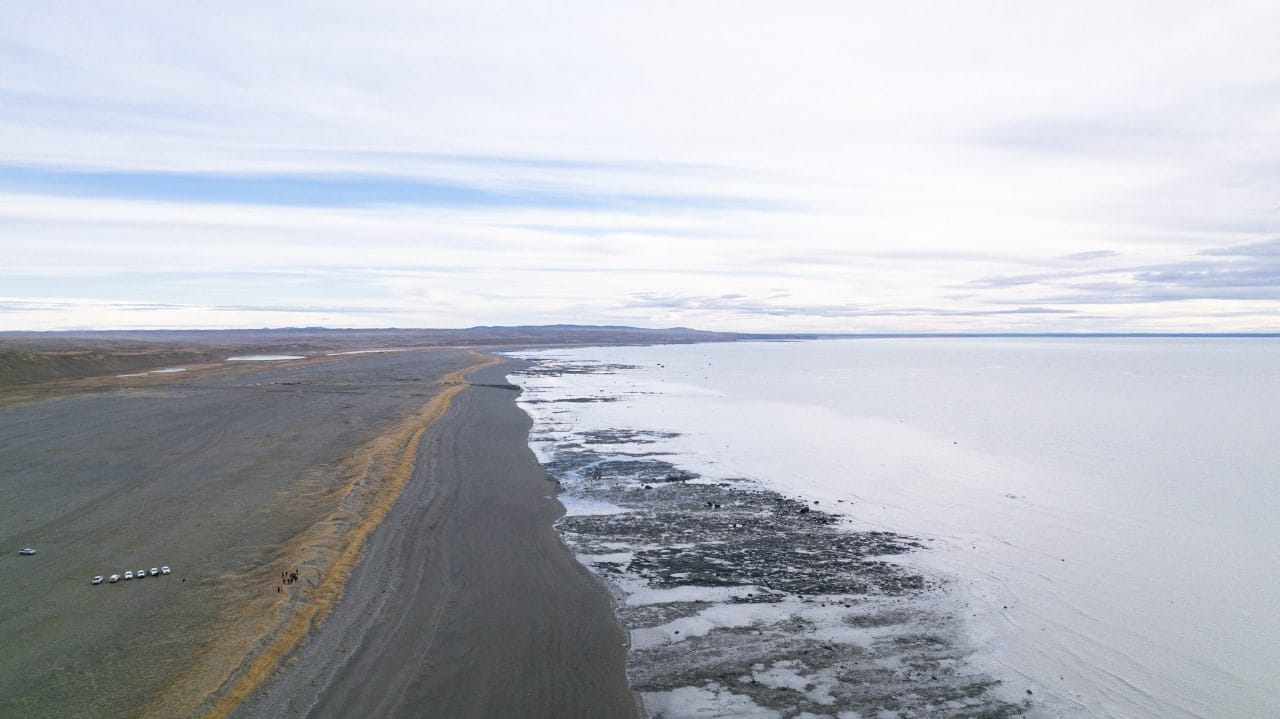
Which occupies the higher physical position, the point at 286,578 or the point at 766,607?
the point at 286,578

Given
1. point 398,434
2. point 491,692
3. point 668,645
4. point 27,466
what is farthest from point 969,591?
point 27,466

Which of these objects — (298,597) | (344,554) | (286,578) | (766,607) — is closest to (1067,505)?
(766,607)

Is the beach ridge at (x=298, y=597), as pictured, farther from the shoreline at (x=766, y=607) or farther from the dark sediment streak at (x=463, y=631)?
the shoreline at (x=766, y=607)

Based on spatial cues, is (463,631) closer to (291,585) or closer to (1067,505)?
(291,585)

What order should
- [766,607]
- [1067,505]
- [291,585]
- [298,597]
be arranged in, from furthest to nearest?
[1067,505] < [766,607] < [291,585] < [298,597]

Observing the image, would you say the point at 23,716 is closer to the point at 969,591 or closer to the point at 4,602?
the point at 4,602
